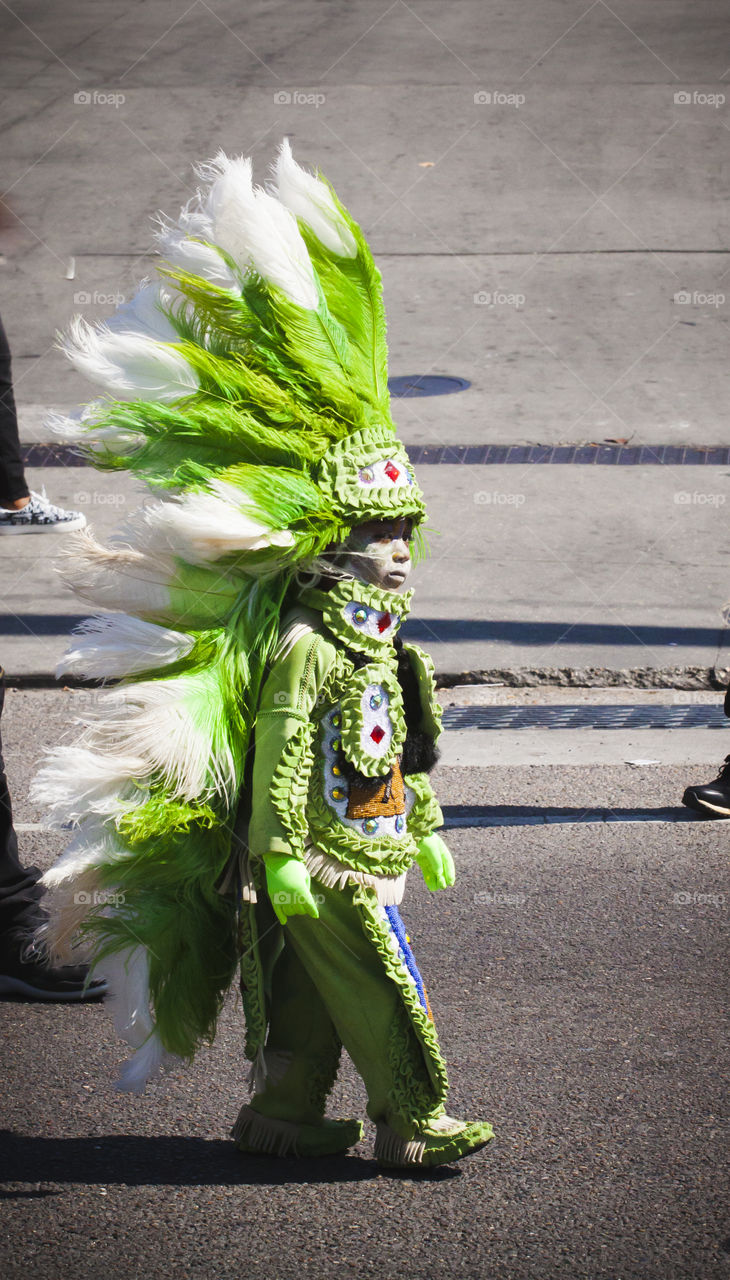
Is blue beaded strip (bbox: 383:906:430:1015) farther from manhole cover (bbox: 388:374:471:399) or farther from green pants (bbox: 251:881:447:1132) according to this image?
manhole cover (bbox: 388:374:471:399)

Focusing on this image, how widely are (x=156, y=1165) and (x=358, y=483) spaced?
171cm

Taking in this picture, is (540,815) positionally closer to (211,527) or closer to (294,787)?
(294,787)

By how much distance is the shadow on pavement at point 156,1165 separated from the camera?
3176 millimetres

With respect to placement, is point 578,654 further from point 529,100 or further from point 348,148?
point 529,100

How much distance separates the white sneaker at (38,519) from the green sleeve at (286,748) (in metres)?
5.70

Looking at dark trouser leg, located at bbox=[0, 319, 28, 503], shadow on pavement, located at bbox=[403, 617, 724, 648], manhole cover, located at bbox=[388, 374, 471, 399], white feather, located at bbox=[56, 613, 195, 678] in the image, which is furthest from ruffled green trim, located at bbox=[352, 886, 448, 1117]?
manhole cover, located at bbox=[388, 374, 471, 399]

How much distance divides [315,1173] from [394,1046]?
415 mm

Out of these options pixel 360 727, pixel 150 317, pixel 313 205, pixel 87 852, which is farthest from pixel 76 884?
pixel 313 205

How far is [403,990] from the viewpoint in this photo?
3.05 metres

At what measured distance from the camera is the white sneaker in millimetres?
8516

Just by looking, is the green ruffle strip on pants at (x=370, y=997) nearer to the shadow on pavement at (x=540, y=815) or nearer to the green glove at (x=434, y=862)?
the green glove at (x=434, y=862)

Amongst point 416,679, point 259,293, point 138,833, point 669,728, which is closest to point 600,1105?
point 416,679

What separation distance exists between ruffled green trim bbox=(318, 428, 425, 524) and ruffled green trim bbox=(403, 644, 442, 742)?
388 millimetres

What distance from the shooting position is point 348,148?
15789 mm
